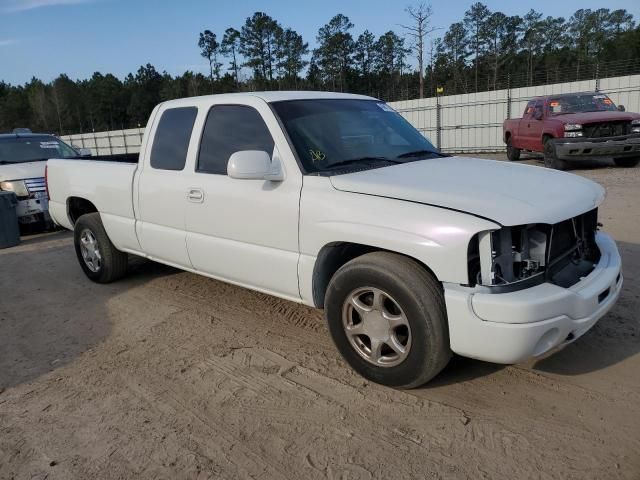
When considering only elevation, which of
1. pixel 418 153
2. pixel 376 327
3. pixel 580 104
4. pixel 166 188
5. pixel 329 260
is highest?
pixel 580 104

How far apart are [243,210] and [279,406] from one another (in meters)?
1.43

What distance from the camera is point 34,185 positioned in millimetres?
9172

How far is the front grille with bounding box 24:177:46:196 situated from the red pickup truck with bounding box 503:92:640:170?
10937 millimetres

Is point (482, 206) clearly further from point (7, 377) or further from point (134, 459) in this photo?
point (7, 377)

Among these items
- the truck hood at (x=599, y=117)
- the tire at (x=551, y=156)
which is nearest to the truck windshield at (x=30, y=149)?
the tire at (x=551, y=156)

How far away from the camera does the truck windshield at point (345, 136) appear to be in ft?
11.9

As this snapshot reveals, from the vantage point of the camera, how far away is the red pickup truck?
11.8m

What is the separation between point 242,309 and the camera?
4719mm

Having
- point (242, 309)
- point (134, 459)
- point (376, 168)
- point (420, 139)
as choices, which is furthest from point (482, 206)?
point (242, 309)

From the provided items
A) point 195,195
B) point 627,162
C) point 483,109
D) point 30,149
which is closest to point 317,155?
point 195,195

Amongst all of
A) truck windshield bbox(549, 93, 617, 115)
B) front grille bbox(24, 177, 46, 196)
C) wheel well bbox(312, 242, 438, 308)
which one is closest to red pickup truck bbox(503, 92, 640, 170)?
truck windshield bbox(549, 93, 617, 115)

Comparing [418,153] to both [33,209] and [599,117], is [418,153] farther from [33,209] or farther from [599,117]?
[599,117]

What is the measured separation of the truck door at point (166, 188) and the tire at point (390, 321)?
178 cm

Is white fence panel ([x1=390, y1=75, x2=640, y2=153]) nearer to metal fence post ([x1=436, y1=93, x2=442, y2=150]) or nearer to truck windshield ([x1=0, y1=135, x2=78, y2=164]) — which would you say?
metal fence post ([x1=436, y1=93, x2=442, y2=150])
